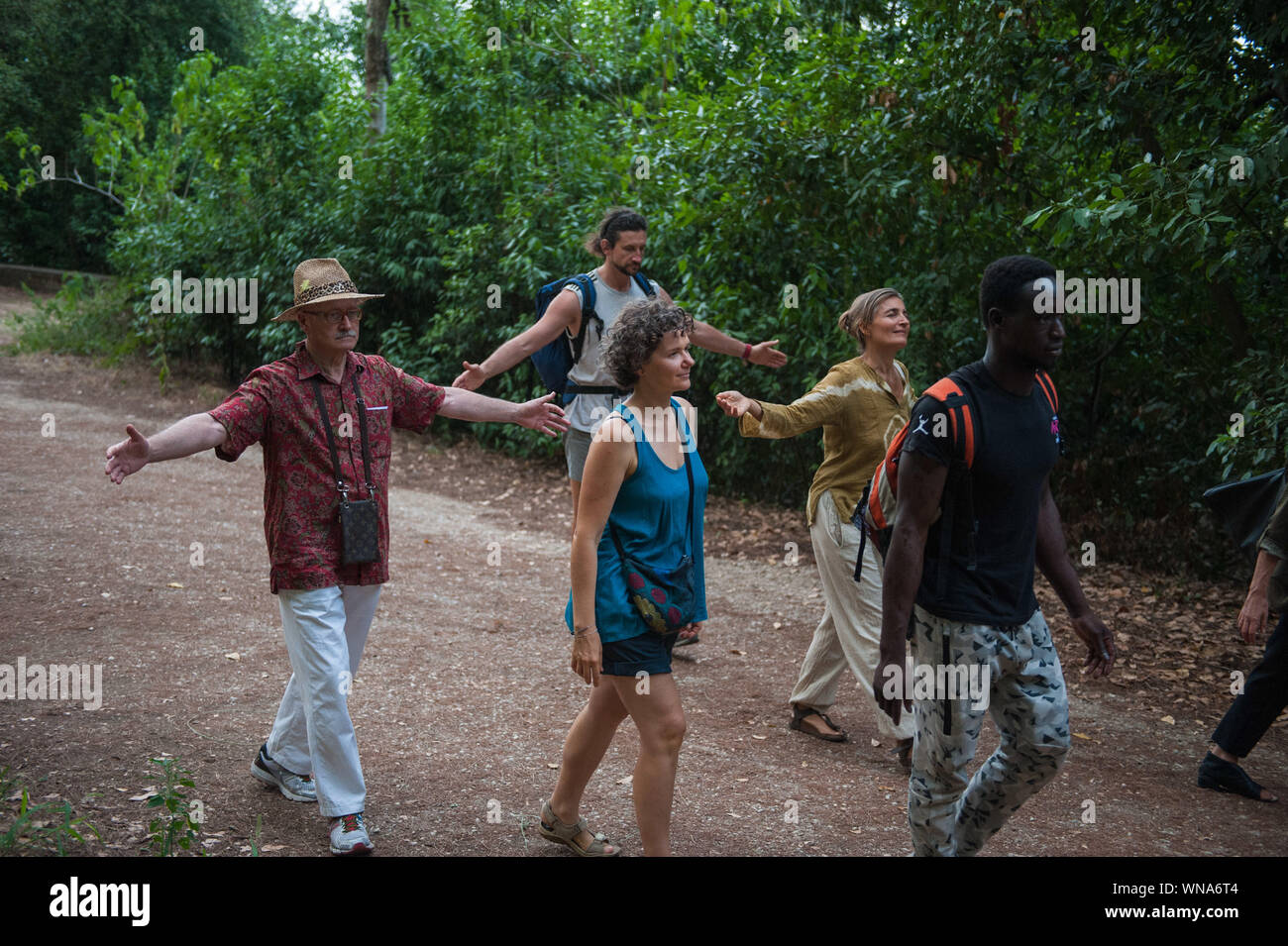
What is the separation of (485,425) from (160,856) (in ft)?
33.5

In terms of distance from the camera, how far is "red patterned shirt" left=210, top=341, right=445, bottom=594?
405cm

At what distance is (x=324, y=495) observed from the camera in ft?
13.6

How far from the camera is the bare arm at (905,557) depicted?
3311 mm

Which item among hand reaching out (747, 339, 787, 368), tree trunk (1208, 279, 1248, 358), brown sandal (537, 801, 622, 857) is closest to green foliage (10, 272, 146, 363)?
hand reaching out (747, 339, 787, 368)

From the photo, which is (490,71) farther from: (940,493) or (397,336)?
(940,493)

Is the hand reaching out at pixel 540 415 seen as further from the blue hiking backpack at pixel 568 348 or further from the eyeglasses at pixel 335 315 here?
the blue hiking backpack at pixel 568 348

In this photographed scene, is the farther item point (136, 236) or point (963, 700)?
point (136, 236)

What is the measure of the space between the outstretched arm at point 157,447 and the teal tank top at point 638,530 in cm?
130

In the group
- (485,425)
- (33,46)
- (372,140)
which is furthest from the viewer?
(33,46)

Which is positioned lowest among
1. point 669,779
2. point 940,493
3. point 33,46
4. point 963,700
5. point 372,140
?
point 669,779

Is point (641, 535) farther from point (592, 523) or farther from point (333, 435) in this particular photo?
point (333, 435)

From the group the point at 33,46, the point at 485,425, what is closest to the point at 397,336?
the point at 485,425

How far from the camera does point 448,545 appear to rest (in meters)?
9.62

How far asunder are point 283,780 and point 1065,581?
301 cm
